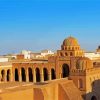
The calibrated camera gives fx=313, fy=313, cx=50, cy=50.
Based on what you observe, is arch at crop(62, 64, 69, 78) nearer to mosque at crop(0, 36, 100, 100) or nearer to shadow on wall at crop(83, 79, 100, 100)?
mosque at crop(0, 36, 100, 100)

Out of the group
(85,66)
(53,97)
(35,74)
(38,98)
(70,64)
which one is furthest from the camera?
(35,74)

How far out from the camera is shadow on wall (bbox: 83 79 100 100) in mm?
33906

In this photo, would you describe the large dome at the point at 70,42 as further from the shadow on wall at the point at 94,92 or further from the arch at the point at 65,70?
the shadow on wall at the point at 94,92

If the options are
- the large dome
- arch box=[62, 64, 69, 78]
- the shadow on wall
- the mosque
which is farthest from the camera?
arch box=[62, 64, 69, 78]

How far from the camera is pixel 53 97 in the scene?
30797mm

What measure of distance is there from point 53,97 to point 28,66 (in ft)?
70.8

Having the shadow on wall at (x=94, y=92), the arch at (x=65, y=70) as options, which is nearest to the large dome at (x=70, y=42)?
the arch at (x=65, y=70)

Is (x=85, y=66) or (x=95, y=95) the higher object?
(x=85, y=66)

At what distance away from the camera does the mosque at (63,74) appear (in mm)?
31031

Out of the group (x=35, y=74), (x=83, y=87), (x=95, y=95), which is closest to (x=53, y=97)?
(x=83, y=87)

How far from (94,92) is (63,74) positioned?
54.7 ft

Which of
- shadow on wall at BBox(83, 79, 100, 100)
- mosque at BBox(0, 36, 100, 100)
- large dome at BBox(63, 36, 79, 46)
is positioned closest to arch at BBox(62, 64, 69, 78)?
mosque at BBox(0, 36, 100, 100)

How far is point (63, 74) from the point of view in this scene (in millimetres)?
51812

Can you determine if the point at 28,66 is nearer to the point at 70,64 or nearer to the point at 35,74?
the point at 35,74
